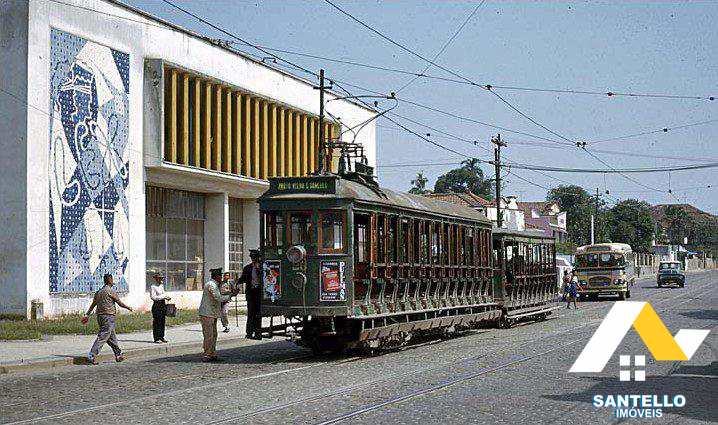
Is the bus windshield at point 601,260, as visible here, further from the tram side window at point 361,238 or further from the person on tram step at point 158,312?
the tram side window at point 361,238

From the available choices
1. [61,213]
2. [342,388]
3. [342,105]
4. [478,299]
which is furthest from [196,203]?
[342,388]

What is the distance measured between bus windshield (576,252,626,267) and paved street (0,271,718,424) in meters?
25.2

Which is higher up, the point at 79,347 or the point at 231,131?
the point at 231,131

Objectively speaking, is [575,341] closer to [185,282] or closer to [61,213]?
[61,213]

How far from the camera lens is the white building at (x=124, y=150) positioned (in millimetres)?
27078

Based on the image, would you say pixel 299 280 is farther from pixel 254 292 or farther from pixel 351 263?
pixel 254 292

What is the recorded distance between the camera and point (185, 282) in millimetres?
36156

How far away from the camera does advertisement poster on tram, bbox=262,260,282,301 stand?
17.1 m

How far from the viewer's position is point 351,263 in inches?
669

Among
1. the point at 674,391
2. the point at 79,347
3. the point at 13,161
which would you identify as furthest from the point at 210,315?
the point at 13,161

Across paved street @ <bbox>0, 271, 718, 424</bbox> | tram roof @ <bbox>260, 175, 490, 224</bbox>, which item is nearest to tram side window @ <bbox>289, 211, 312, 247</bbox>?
tram roof @ <bbox>260, 175, 490, 224</bbox>

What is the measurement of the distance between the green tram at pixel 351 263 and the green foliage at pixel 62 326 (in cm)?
769

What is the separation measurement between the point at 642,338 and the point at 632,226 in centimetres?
9489

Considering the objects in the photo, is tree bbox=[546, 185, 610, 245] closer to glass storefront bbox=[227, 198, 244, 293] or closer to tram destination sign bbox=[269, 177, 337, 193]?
glass storefront bbox=[227, 198, 244, 293]
